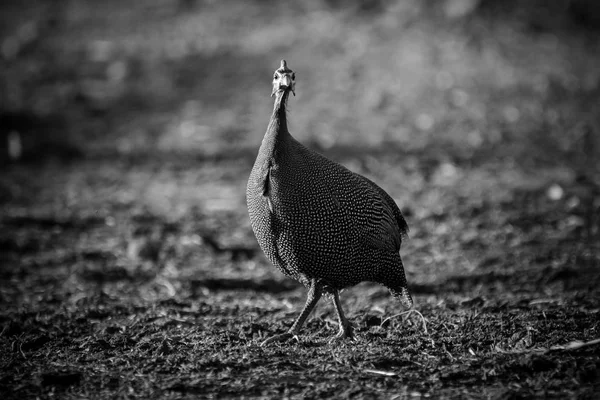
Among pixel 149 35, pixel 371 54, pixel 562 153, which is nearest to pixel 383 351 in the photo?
pixel 562 153

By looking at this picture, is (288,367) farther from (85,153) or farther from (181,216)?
(85,153)

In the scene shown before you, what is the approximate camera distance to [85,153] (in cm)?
961

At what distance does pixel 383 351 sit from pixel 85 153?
643cm

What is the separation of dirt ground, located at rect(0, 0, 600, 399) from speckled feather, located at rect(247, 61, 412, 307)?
446 mm

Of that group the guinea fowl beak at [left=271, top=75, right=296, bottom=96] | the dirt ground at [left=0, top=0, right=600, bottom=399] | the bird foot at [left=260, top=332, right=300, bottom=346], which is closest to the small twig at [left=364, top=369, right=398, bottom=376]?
the dirt ground at [left=0, top=0, right=600, bottom=399]

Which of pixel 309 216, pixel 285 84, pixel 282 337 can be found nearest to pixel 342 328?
pixel 282 337

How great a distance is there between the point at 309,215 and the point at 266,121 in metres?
6.13

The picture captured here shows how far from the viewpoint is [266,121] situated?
10227 mm

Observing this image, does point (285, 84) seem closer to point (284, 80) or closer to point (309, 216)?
point (284, 80)

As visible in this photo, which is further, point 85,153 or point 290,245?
point 85,153

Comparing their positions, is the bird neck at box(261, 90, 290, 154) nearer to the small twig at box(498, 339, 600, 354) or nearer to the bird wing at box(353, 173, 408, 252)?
the bird wing at box(353, 173, 408, 252)

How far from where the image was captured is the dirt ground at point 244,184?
4.05m

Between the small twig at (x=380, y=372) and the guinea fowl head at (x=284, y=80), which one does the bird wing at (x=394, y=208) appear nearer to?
the guinea fowl head at (x=284, y=80)

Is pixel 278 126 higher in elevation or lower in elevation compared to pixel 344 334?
higher
